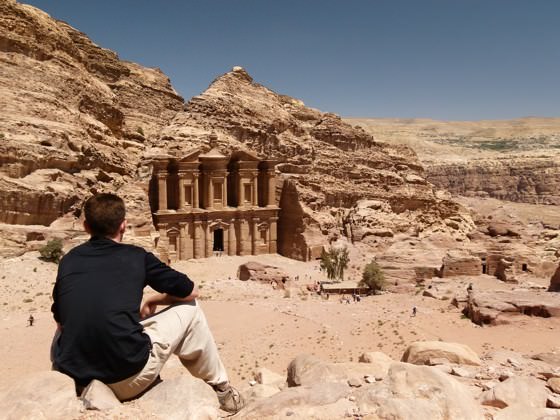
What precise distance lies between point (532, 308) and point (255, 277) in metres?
15.0

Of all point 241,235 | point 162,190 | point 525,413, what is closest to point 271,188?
point 241,235

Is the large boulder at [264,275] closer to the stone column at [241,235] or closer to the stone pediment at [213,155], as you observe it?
the stone column at [241,235]

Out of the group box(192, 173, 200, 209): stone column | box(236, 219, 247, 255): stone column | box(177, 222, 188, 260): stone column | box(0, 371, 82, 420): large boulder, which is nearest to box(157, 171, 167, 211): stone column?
box(177, 222, 188, 260): stone column

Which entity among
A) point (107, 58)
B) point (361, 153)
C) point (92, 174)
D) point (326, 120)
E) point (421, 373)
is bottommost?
point (421, 373)

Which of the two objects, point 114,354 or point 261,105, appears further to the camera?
point 261,105

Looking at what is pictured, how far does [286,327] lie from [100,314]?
1456 centimetres

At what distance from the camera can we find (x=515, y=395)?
5324 millimetres

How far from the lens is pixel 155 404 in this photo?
4164mm

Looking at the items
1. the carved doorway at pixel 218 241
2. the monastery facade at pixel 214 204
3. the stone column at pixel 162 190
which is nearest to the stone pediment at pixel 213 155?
the monastery facade at pixel 214 204

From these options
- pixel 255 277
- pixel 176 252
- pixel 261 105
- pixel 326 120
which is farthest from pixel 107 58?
pixel 255 277

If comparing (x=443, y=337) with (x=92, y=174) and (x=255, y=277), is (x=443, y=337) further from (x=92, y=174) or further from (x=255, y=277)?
(x=92, y=174)

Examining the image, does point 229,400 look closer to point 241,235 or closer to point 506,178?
point 241,235

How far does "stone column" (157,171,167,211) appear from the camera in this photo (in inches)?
1342

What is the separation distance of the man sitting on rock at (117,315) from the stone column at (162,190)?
3058cm
